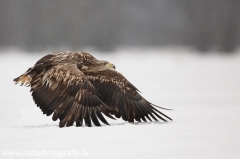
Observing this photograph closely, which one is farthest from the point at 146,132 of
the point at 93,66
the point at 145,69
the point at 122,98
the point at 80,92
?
the point at 145,69

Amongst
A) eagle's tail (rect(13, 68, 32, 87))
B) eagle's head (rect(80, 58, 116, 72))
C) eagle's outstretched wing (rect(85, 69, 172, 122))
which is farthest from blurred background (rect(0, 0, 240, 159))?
eagle's head (rect(80, 58, 116, 72))

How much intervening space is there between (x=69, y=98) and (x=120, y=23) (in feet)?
92.8

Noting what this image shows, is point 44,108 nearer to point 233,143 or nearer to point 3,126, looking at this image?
point 3,126

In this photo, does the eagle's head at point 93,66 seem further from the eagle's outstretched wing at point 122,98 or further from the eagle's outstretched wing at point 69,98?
the eagle's outstretched wing at point 69,98

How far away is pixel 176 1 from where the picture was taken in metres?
37.5

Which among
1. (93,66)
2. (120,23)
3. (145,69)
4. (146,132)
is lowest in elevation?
(145,69)

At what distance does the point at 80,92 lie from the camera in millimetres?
6941

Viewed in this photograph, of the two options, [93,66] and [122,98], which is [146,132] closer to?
[122,98]

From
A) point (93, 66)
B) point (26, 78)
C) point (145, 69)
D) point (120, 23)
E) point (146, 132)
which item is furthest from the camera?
point (120, 23)

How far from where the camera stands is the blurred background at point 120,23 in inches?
1246

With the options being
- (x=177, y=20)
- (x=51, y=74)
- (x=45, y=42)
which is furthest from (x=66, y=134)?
(x=177, y=20)

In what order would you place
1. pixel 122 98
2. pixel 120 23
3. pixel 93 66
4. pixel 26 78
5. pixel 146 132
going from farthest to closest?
1. pixel 120 23
2. pixel 93 66
3. pixel 122 98
4. pixel 26 78
5. pixel 146 132

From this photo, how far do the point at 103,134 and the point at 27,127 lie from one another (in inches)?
44.8

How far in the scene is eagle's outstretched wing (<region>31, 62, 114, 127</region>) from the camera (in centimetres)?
682
